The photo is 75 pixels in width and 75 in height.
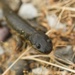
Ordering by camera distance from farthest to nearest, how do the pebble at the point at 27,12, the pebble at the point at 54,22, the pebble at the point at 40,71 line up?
the pebble at the point at 27,12 < the pebble at the point at 54,22 < the pebble at the point at 40,71

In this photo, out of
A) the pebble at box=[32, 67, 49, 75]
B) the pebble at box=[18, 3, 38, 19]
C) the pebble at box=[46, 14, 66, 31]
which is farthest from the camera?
the pebble at box=[18, 3, 38, 19]

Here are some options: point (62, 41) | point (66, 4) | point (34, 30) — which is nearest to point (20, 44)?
point (34, 30)

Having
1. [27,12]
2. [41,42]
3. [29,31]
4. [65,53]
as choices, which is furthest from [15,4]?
[65,53]

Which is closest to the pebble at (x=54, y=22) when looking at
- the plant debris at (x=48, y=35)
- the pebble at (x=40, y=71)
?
the plant debris at (x=48, y=35)

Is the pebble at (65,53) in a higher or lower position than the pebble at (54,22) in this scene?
lower

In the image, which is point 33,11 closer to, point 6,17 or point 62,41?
point 6,17

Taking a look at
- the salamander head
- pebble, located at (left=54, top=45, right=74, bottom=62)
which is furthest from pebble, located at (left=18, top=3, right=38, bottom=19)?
pebble, located at (left=54, top=45, right=74, bottom=62)

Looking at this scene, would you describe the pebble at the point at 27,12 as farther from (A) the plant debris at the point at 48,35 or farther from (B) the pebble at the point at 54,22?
(B) the pebble at the point at 54,22

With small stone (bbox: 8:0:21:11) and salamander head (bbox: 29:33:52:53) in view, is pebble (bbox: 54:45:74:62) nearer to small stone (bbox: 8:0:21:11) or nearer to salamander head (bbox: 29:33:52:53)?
salamander head (bbox: 29:33:52:53)

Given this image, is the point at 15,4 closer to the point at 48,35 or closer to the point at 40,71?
the point at 48,35
